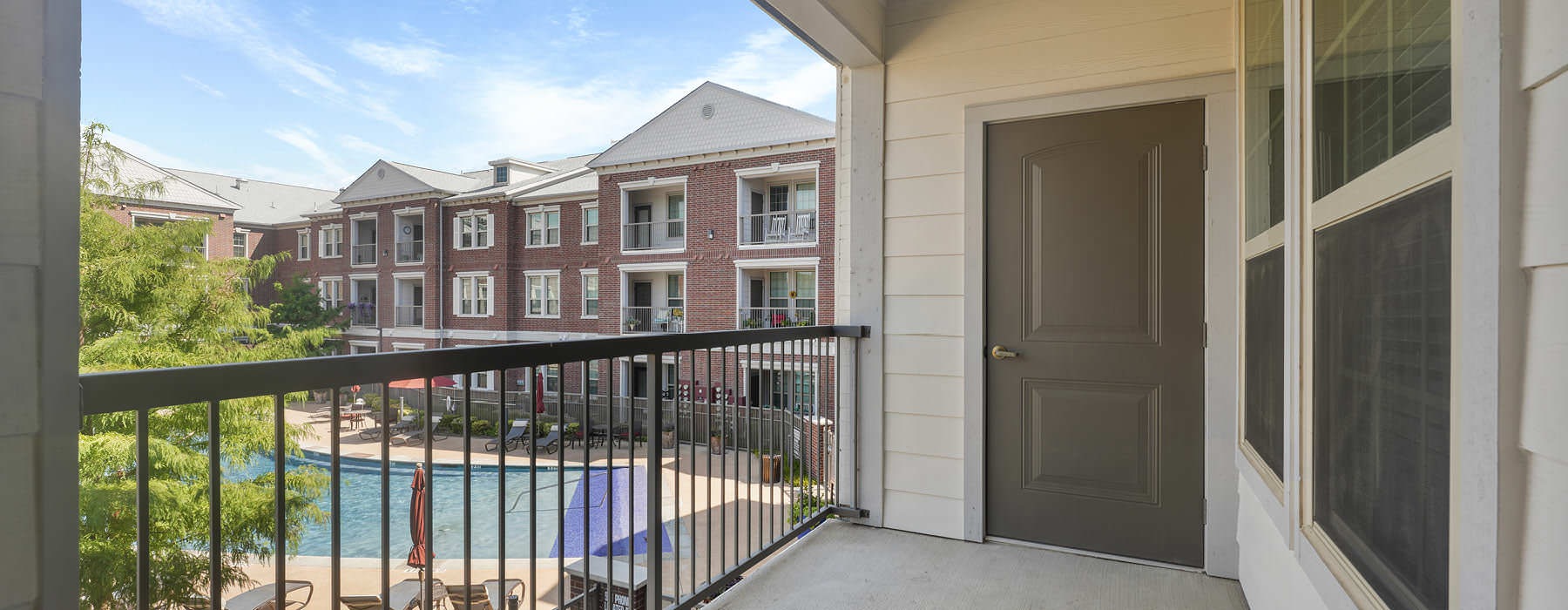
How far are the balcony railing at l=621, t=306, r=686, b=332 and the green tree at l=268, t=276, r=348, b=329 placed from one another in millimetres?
10008

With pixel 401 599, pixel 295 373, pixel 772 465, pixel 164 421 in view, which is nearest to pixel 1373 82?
pixel 295 373

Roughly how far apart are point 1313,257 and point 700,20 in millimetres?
29856

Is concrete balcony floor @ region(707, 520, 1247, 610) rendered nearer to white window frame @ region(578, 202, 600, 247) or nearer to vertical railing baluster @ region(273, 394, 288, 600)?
vertical railing baluster @ region(273, 394, 288, 600)

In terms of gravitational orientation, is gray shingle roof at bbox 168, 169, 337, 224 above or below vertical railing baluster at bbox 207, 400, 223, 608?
above

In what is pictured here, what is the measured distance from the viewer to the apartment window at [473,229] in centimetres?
1831

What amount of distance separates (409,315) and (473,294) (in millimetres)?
2836

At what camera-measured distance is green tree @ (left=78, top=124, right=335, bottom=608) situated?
6.46 m

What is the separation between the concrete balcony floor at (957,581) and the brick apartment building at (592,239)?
9173 mm

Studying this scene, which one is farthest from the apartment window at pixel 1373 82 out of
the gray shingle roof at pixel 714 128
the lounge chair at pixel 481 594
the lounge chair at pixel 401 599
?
the gray shingle roof at pixel 714 128

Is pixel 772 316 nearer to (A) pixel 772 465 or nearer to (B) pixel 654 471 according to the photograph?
(A) pixel 772 465

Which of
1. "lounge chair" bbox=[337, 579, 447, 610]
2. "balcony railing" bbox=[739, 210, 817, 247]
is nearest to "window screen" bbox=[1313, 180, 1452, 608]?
"lounge chair" bbox=[337, 579, 447, 610]

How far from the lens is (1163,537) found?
8.41ft

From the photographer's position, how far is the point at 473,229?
735 inches

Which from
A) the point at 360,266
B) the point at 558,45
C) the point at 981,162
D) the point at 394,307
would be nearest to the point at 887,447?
the point at 981,162
